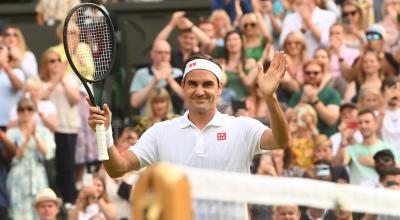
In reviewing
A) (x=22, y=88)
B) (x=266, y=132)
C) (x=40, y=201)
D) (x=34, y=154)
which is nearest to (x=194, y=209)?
(x=266, y=132)

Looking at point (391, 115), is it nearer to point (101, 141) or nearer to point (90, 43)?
point (90, 43)

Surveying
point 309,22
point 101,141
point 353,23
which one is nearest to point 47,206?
point 309,22

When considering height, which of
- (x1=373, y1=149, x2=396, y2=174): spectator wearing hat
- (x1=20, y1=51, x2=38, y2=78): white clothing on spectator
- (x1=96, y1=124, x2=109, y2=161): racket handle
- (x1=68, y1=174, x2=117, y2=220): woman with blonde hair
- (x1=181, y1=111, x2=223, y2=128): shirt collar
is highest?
(x1=20, y1=51, x2=38, y2=78): white clothing on spectator

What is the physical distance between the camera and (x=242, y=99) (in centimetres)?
1639

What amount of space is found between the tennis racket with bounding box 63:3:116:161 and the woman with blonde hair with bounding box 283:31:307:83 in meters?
6.85

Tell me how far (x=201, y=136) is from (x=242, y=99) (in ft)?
24.2

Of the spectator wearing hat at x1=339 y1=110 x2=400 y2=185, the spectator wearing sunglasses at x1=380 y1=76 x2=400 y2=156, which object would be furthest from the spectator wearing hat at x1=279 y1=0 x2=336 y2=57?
the spectator wearing hat at x1=339 y1=110 x2=400 y2=185

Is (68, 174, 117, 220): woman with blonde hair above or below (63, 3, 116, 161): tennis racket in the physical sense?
below

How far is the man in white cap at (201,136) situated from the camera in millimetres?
8930

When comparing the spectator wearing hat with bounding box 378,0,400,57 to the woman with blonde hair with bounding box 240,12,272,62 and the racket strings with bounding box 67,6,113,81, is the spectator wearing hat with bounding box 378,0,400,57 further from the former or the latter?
the racket strings with bounding box 67,6,113,81

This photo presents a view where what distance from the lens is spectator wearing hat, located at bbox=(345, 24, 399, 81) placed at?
16781mm

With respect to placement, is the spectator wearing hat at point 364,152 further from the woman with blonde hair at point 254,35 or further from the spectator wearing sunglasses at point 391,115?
the woman with blonde hair at point 254,35

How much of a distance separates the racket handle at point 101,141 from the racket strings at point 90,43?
67 centimetres

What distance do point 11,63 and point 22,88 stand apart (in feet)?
2.14
